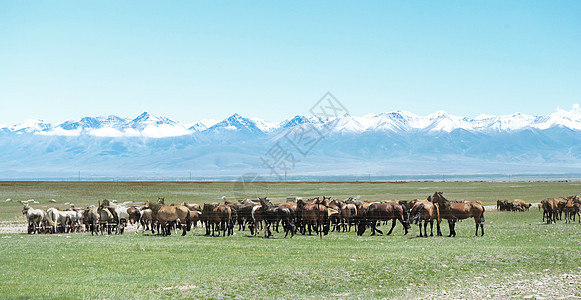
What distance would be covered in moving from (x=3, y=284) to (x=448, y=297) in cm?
1202

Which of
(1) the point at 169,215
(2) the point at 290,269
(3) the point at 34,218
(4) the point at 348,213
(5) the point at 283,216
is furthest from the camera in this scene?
(4) the point at 348,213

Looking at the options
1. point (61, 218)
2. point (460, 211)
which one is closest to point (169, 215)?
point (61, 218)

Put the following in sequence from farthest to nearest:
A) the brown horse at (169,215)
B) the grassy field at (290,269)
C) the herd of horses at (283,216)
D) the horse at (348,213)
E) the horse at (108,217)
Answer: the horse at (348,213)
the horse at (108,217)
the brown horse at (169,215)
the herd of horses at (283,216)
the grassy field at (290,269)

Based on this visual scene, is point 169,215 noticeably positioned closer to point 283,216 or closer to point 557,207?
point 283,216

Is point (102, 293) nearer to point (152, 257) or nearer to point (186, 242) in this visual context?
point (152, 257)

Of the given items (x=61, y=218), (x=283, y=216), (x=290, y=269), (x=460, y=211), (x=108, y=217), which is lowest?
(x=290, y=269)

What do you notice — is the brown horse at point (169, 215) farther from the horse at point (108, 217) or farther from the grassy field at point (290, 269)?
the grassy field at point (290, 269)

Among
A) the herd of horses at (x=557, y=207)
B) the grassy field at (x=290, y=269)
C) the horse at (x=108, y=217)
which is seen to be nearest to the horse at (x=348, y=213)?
the grassy field at (x=290, y=269)

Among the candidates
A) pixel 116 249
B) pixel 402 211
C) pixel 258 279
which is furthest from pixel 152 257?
pixel 402 211

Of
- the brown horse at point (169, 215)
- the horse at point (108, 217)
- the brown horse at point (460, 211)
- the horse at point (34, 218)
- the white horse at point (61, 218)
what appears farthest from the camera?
the white horse at point (61, 218)

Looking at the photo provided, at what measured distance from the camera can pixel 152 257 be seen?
2083 centimetres

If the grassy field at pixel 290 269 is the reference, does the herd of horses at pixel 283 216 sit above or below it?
above

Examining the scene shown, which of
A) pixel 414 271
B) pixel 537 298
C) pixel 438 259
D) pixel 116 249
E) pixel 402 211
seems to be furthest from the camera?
pixel 402 211

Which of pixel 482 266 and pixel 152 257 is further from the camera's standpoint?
pixel 152 257
